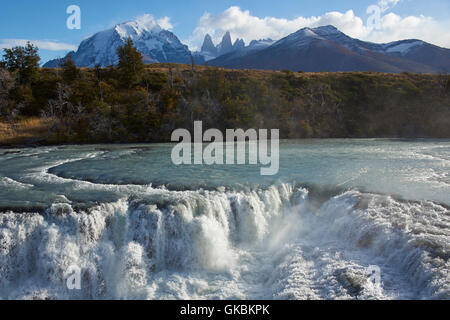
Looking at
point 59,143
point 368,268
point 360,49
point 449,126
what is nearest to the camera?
point 368,268

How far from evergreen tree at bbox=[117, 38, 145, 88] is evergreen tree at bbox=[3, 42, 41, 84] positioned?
518 inches

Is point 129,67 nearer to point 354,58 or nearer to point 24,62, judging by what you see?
point 24,62

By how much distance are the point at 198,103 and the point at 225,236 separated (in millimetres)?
33086

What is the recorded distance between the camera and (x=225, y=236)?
14719 mm

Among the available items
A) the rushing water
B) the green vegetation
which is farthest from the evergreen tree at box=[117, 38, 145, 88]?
the rushing water

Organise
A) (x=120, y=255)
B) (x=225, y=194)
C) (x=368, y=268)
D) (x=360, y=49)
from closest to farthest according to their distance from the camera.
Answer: (x=368, y=268)
(x=120, y=255)
(x=225, y=194)
(x=360, y=49)

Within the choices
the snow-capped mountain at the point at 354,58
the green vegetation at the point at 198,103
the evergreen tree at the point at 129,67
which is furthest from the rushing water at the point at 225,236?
the snow-capped mountain at the point at 354,58

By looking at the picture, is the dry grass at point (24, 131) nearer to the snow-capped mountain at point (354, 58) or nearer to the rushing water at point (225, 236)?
the rushing water at point (225, 236)

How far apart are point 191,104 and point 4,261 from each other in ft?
116

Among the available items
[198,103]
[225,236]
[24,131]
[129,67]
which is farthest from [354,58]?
[225,236]

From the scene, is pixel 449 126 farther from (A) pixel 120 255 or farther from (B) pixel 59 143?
(B) pixel 59 143

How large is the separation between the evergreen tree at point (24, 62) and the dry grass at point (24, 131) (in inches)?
445

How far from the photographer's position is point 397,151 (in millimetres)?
Answer: 30188

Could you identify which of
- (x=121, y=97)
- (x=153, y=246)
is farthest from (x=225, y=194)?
(x=121, y=97)
